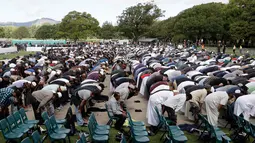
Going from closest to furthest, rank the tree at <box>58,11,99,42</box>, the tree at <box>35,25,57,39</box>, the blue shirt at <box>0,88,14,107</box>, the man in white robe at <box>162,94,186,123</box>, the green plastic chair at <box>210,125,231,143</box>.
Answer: the green plastic chair at <box>210,125,231,143</box>, the man in white robe at <box>162,94,186,123</box>, the blue shirt at <box>0,88,14,107</box>, the tree at <box>58,11,99,42</box>, the tree at <box>35,25,57,39</box>

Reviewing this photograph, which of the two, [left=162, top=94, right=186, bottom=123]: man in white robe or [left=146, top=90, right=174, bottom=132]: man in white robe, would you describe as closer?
[left=162, top=94, right=186, bottom=123]: man in white robe

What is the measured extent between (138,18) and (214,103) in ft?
199

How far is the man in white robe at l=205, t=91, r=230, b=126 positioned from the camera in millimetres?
8391

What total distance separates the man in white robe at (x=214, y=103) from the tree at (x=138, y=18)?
5911cm

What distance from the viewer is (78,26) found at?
6294cm

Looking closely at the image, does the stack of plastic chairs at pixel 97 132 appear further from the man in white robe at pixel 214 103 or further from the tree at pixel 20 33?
the tree at pixel 20 33

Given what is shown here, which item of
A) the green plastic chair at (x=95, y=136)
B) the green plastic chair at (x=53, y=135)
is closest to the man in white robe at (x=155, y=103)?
the green plastic chair at (x=95, y=136)

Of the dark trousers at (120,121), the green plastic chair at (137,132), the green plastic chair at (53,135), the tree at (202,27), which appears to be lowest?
the dark trousers at (120,121)

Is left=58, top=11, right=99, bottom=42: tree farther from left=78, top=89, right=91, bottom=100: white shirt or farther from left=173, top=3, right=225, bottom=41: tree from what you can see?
left=78, top=89, right=91, bottom=100: white shirt

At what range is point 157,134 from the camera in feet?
27.6

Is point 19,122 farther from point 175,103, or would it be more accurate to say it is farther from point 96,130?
point 175,103

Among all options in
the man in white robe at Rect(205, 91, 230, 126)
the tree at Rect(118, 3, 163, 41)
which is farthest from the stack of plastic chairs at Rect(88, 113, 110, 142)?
the tree at Rect(118, 3, 163, 41)

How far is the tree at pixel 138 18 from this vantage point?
220 ft

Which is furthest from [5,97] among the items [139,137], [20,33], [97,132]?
[20,33]
